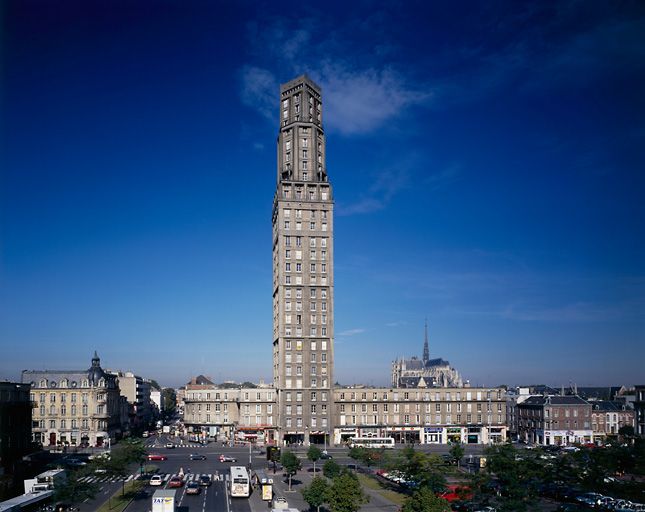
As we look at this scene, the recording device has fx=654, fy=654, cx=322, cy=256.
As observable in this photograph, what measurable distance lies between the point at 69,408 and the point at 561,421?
76593 millimetres

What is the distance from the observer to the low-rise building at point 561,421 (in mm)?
102750

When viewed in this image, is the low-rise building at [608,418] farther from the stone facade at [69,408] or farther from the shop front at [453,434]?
the stone facade at [69,408]

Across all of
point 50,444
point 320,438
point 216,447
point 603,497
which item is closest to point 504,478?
point 603,497

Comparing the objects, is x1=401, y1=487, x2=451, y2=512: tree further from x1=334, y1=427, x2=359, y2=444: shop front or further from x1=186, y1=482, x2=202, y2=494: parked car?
x1=334, y1=427, x2=359, y2=444: shop front

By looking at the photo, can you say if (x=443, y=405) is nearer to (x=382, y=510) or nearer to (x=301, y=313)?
(x=301, y=313)

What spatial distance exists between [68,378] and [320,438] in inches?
1593

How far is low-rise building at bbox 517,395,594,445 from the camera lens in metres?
103

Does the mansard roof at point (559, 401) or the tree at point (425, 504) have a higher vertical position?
the tree at point (425, 504)

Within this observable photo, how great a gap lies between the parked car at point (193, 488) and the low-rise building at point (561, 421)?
62.3 metres

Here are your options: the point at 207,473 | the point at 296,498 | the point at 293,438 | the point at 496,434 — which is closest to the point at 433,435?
the point at 496,434

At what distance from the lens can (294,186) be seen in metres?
100

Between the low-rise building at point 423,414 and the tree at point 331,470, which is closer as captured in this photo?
the tree at point 331,470

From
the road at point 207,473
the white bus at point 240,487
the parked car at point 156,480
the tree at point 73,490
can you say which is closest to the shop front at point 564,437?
the road at point 207,473

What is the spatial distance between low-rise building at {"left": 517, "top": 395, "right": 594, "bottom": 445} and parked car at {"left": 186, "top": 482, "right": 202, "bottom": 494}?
62.3 metres
